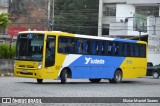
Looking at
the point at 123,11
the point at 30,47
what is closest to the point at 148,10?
the point at 123,11

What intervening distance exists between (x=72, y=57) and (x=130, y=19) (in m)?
42.6

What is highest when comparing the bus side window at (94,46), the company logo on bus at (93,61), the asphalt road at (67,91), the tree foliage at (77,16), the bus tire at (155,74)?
the tree foliage at (77,16)

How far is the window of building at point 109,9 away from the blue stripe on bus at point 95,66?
47.9 m

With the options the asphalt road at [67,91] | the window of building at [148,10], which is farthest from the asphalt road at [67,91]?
the window of building at [148,10]

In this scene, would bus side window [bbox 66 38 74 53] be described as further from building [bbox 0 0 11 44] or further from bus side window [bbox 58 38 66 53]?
building [bbox 0 0 11 44]

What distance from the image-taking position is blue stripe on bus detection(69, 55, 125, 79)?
28062 mm

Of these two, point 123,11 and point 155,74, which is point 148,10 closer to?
point 123,11

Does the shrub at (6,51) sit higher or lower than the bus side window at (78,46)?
lower

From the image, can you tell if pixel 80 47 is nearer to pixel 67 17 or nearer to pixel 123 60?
pixel 123 60

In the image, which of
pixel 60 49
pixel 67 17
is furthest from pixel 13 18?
pixel 60 49

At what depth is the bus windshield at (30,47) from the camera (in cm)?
2566

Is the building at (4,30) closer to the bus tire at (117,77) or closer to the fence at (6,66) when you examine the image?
the fence at (6,66)

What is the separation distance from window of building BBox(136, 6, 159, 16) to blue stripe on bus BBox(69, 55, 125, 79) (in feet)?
141

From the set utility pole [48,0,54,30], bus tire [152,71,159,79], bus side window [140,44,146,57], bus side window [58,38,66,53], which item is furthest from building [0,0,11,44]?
bus side window [58,38,66,53]
